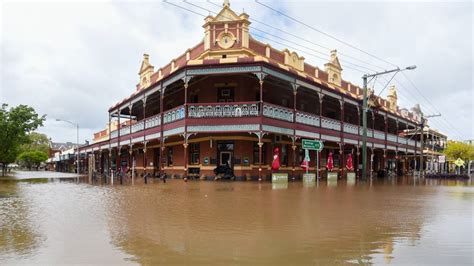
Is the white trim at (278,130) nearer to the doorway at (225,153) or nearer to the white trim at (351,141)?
the doorway at (225,153)

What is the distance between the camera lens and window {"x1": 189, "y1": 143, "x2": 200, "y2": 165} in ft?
94.8

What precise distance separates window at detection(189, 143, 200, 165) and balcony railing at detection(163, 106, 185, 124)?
3.12m

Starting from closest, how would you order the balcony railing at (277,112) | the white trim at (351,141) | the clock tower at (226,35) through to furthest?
the balcony railing at (277,112), the clock tower at (226,35), the white trim at (351,141)

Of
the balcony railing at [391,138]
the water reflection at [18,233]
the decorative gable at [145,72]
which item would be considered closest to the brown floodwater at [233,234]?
the water reflection at [18,233]

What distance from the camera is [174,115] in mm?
26234

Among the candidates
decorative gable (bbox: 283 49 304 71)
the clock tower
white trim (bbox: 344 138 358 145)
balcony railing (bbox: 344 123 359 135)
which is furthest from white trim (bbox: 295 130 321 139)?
the clock tower

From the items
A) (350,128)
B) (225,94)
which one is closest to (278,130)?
(225,94)

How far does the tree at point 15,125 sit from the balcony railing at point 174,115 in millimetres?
19165

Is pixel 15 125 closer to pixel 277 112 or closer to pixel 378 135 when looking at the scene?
pixel 277 112

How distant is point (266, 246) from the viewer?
22.0 ft

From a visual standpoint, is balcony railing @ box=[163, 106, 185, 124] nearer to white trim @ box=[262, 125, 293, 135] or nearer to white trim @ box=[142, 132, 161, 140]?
white trim @ box=[142, 132, 161, 140]

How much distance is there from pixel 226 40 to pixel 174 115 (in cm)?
638

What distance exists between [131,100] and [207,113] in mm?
12019

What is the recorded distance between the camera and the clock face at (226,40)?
2681cm
